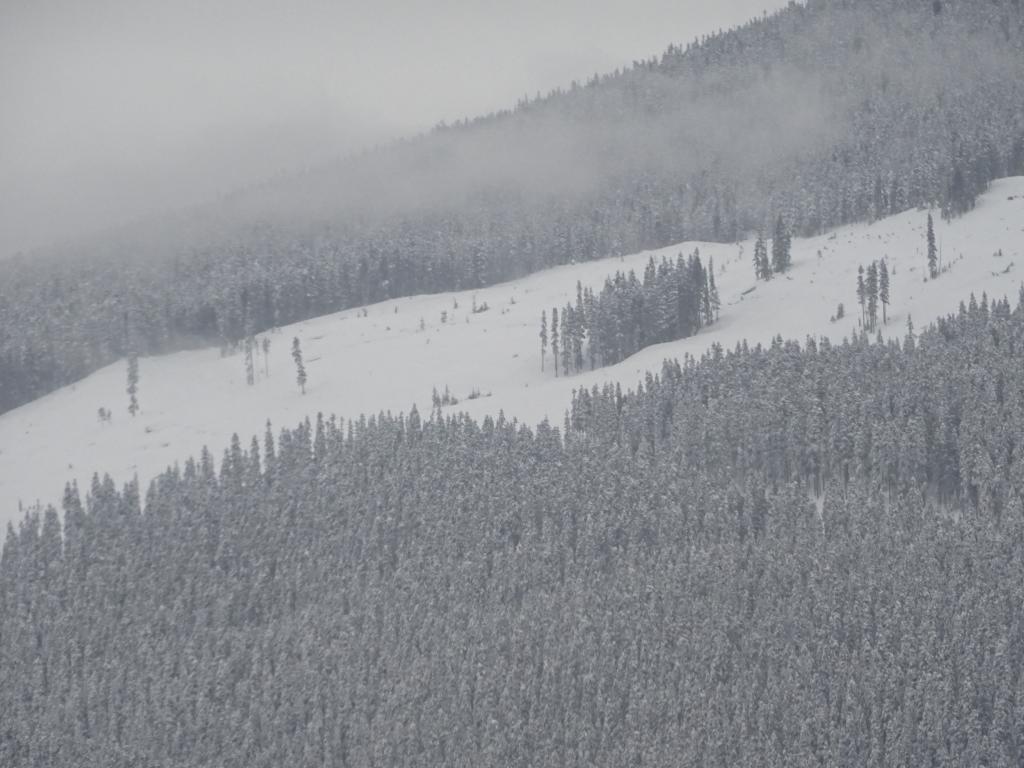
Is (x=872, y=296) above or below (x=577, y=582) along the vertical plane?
Answer: above

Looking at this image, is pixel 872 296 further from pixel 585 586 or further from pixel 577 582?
pixel 577 582

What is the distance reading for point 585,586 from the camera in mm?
121312

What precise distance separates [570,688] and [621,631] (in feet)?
31.4

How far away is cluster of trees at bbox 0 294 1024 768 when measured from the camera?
328ft

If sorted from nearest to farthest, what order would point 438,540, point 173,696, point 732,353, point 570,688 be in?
1. point 570,688
2. point 173,696
3. point 438,540
4. point 732,353

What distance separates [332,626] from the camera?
12256cm

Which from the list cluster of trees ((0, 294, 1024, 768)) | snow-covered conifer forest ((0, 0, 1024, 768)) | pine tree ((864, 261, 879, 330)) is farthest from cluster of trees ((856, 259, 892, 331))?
cluster of trees ((0, 294, 1024, 768))

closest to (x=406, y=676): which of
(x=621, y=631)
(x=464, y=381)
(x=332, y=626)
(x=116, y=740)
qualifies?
(x=332, y=626)

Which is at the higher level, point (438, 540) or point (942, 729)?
point (438, 540)

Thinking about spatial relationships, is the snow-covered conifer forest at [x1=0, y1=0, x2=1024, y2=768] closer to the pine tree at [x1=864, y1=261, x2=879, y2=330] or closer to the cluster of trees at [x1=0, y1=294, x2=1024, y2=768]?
the cluster of trees at [x1=0, y1=294, x2=1024, y2=768]

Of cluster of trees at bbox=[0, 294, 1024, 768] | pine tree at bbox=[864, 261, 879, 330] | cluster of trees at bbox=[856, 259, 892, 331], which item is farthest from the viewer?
cluster of trees at bbox=[856, 259, 892, 331]

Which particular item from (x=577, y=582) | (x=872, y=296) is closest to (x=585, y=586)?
→ (x=577, y=582)

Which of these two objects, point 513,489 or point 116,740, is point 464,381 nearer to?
point 513,489

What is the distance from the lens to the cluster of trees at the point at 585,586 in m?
99.9
